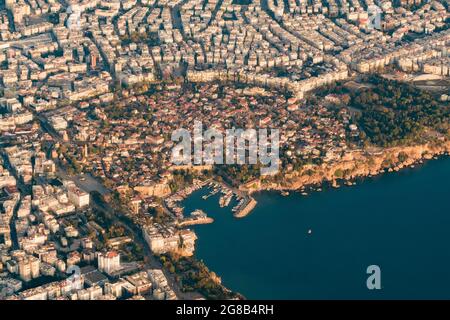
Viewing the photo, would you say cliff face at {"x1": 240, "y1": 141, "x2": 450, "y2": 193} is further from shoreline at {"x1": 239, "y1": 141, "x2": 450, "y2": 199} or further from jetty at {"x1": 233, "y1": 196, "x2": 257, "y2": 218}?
jetty at {"x1": 233, "y1": 196, "x2": 257, "y2": 218}

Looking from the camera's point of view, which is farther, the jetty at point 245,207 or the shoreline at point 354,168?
the shoreline at point 354,168

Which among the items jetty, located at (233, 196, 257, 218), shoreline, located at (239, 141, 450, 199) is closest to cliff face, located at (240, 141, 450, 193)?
shoreline, located at (239, 141, 450, 199)

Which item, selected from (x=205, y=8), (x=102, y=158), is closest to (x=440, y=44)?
(x=205, y=8)

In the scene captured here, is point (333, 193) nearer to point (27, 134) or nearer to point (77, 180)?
point (77, 180)

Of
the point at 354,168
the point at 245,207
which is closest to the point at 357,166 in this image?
the point at 354,168

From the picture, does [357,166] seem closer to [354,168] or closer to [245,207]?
[354,168]

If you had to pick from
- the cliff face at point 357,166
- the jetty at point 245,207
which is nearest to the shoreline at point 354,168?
the cliff face at point 357,166

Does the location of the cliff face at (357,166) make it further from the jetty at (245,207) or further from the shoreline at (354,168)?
the jetty at (245,207)

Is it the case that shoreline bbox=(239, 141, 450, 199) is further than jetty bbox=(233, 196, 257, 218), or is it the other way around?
shoreline bbox=(239, 141, 450, 199)
